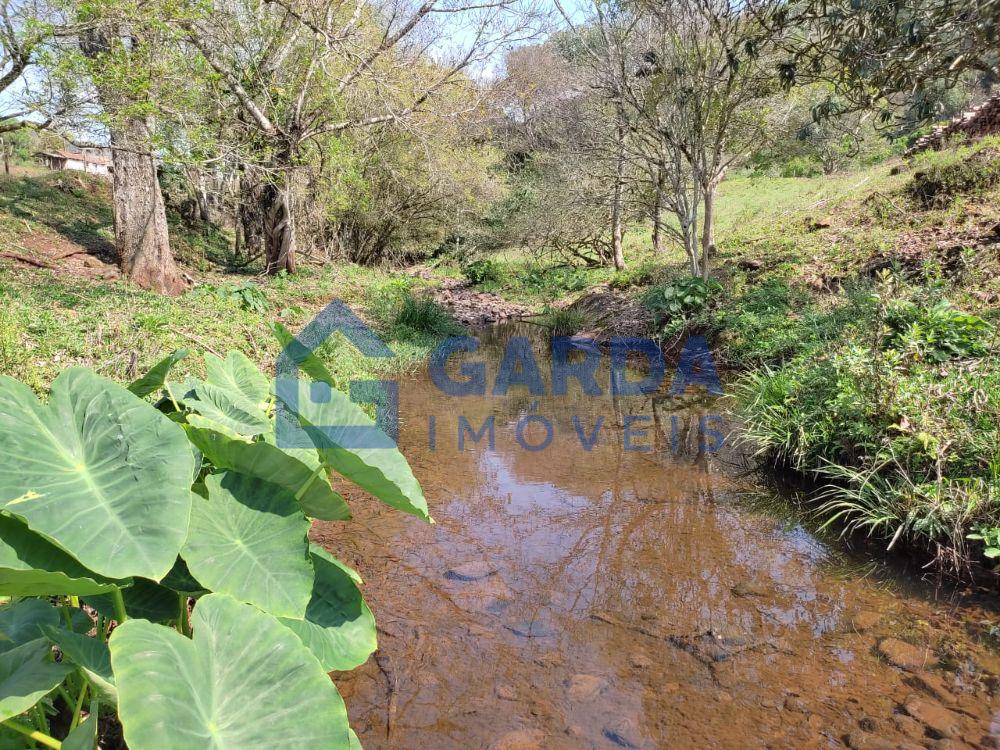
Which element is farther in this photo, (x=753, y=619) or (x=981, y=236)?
(x=981, y=236)

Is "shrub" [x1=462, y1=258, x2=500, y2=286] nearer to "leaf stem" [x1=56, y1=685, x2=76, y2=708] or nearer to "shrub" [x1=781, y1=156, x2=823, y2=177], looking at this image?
"shrub" [x1=781, y1=156, x2=823, y2=177]

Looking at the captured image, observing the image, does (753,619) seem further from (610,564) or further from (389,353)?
(389,353)

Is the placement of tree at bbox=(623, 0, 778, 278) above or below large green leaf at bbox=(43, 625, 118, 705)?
above

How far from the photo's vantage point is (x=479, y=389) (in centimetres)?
807

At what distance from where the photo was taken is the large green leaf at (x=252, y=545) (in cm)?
165

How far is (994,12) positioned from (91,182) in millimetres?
16493

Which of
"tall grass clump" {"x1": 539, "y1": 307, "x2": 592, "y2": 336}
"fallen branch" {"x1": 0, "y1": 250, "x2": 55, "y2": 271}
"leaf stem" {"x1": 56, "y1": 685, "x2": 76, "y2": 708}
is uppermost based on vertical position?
"fallen branch" {"x1": 0, "y1": 250, "x2": 55, "y2": 271}

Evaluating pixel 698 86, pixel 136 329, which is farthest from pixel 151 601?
pixel 698 86

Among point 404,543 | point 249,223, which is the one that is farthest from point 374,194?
point 404,543

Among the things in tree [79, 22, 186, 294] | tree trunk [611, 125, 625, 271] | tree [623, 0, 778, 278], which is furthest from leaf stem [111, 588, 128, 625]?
tree trunk [611, 125, 625, 271]

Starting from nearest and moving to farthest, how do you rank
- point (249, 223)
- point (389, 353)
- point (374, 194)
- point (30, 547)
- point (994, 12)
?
point (30, 547), point (994, 12), point (389, 353), point (249, 223), point (374, 194)

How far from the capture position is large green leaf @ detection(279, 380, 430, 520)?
1793 mm

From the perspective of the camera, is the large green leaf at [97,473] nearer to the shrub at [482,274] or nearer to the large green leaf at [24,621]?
the large green leaf at [24,621]

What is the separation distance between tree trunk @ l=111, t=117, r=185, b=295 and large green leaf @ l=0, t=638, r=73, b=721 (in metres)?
8.70
